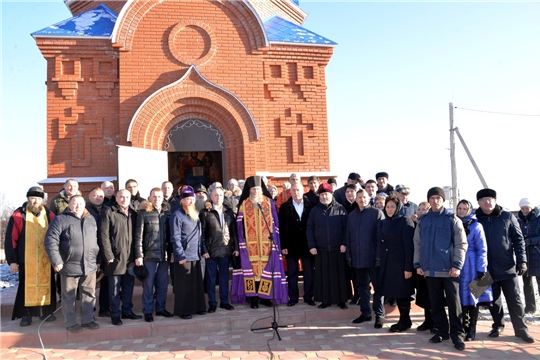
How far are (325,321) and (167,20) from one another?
23.8 feet

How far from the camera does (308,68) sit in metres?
10.2

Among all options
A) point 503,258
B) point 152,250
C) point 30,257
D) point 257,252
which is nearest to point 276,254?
point 257,252

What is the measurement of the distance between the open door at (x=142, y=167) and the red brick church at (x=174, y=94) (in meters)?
0.02

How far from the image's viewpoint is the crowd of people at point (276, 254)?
496 centimetres

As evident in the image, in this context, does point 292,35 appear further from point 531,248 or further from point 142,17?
point 531,248

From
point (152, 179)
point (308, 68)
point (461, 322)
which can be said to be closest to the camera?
point (461, 322)

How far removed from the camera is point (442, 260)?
4785 mm

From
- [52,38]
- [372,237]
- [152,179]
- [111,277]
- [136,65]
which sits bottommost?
[111,277]

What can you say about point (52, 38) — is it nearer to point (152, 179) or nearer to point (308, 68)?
point (152, 179)

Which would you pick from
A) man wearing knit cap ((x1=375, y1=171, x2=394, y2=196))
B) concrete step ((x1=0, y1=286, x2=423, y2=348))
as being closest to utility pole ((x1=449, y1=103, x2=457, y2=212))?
man wearing knit cap ((x1=375, y1=171, x2=394, y2=196))

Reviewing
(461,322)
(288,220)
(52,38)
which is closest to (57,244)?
(288,220)

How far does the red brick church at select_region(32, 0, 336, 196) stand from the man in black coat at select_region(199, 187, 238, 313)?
3.16 m

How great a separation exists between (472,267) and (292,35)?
285 inches

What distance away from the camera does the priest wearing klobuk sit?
615 centimetres
